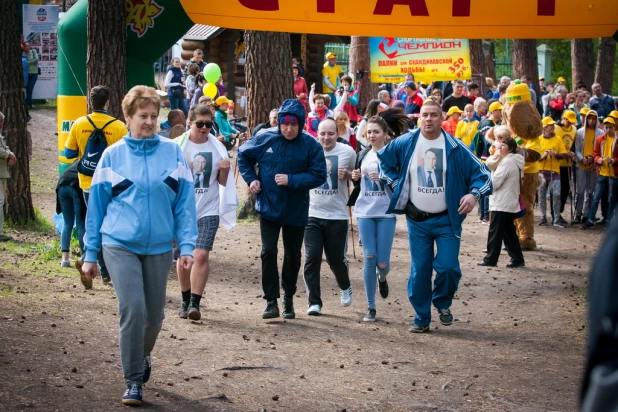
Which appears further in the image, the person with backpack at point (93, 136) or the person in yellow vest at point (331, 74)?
the person in yellow vest at point (331, 74)

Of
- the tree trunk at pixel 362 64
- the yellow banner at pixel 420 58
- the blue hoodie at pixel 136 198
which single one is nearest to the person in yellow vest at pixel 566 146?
the yellow banner at pixel 420 58

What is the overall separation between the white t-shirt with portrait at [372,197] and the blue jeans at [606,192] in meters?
8.20

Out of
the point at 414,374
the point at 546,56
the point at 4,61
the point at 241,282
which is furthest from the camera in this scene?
the point at 546,56

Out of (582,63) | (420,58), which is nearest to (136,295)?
(420,58)

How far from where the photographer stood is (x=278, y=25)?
8984 millimetres

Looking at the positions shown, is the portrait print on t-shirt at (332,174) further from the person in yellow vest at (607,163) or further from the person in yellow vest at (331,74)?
the person in yellow vest at (331,74)

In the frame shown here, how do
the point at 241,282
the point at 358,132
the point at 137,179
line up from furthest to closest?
the point at 358,132, the point at 241,282, the point at 137,179

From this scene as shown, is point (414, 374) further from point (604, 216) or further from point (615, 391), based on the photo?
point (604, 216)

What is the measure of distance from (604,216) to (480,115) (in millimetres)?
2857

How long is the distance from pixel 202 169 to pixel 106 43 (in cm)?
273

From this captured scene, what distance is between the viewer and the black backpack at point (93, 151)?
32.4 feet

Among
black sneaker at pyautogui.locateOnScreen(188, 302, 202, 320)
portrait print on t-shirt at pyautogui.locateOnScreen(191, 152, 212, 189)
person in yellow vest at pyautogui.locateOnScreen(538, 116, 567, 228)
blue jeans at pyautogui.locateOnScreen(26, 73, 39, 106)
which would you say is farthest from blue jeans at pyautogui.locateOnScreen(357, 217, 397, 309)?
blue jeans at pyautogui.locateOnScreen(26, 73, 39, 106)

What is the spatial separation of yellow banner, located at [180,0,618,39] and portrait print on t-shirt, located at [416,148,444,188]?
1175 millimetres

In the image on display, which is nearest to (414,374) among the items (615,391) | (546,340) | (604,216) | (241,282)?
(546,340)
